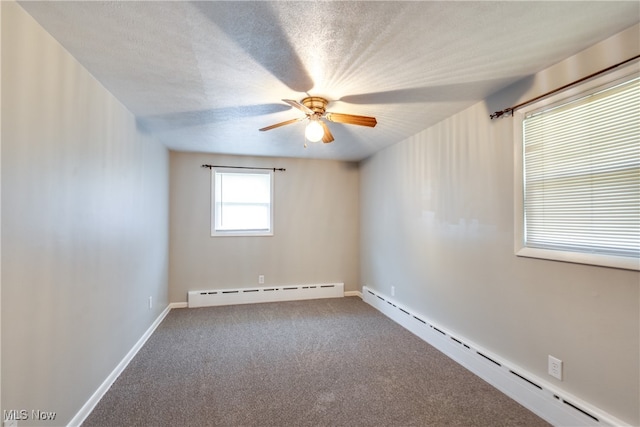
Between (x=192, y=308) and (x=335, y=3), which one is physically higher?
(x=335, y=3)

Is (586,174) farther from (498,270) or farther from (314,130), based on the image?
(314,130)

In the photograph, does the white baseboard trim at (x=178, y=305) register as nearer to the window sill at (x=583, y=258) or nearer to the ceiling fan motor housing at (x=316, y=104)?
the ceiling fan motor housing at (x=316, y=104)

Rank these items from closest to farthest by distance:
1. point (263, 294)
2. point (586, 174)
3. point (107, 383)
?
1. point (586, 174)
2. point (107, 383)
3. point (263, 294)

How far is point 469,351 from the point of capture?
258 centimetres

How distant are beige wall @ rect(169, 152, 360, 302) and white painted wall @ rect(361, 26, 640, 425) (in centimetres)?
107

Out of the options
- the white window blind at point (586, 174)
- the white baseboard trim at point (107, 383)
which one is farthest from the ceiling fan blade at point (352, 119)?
the white baseboard trim at point (107, 383)

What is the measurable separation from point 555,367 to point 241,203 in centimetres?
415

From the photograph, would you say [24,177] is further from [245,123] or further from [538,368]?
[538,368]

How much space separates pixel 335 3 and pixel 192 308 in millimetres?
4259

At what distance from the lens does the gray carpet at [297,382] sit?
1952mm

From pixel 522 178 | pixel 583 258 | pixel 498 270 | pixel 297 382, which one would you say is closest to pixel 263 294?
pixel 297 382

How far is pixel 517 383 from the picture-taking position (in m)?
2.13

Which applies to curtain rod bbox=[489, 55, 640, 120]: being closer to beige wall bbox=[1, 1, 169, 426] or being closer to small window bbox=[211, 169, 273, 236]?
beige wall bbox=[1, 1, 169, 426]

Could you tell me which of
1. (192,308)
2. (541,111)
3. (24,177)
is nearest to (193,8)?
(24,177)
